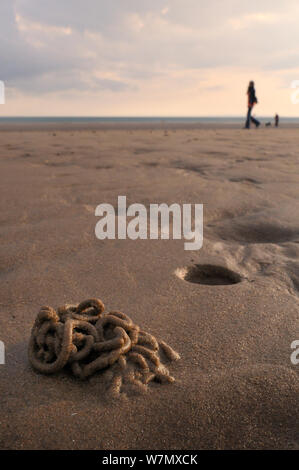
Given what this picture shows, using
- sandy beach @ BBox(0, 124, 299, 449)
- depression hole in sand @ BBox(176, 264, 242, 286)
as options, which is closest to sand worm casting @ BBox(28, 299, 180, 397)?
sandy beach @ BBox(0, 124, 299, 449)

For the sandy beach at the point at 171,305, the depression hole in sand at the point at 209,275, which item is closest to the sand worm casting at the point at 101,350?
the sandy beach at the point at 171,305

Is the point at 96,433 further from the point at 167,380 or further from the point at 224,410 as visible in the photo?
the point at 224,410

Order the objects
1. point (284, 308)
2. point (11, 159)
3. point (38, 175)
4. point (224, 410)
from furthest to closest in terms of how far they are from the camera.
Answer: point (11, 159)
point (38, 175)
point (284, 308)
point (224, 410)

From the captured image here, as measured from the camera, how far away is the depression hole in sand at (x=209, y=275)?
221 cm

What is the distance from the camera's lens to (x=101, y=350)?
1.42 meters

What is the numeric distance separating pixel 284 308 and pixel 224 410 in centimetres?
72

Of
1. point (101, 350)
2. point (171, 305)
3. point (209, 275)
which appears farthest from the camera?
point (209, 275)

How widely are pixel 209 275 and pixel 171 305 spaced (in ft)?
1.60

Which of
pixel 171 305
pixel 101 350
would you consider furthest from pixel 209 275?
pixel 101 350

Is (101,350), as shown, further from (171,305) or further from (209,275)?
(209,275)

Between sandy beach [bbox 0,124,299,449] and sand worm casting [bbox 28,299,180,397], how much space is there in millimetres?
48

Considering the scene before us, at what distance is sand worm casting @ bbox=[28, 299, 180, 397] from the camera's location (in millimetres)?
1371

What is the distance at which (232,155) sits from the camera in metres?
6.07
